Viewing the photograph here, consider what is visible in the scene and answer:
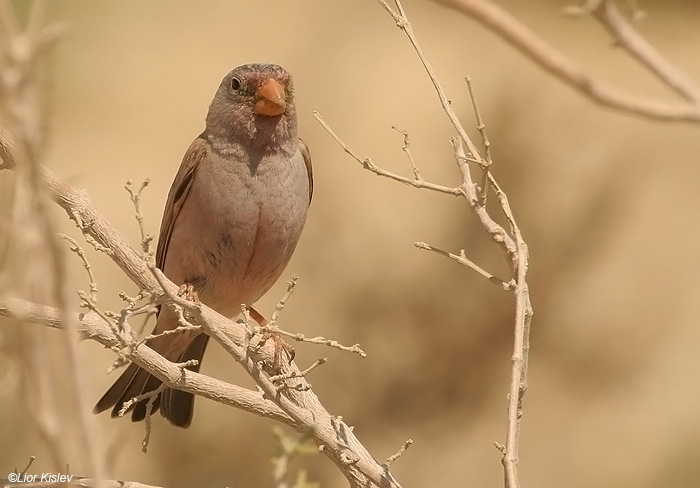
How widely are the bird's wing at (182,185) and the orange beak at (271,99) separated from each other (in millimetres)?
344

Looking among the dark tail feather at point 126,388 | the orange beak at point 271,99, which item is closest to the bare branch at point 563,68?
the orange beak at point 271,99

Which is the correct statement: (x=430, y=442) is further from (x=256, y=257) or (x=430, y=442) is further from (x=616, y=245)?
(x=256, y=257)

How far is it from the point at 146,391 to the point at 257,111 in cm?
141

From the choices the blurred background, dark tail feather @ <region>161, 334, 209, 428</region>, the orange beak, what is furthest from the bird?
the blurred background

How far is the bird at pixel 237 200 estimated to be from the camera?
155 inches

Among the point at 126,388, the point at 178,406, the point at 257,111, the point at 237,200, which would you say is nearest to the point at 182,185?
the point at 237,200

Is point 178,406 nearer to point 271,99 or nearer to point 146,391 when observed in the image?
point 146,391

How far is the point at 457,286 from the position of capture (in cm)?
684

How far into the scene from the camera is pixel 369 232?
22.7 feet

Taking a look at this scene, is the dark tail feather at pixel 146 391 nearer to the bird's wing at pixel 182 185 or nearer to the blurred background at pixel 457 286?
the bird's wing at pixel 182 185

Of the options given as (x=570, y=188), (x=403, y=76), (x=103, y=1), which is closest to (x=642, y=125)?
(x=570, y=188)

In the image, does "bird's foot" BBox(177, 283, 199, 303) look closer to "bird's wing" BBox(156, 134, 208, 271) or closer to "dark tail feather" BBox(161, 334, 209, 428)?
"bird's wing" BBox(156, 134, 208, 271)

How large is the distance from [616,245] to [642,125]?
38.3 inches

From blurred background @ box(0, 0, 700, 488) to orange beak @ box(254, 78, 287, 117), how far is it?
277 centimetres
